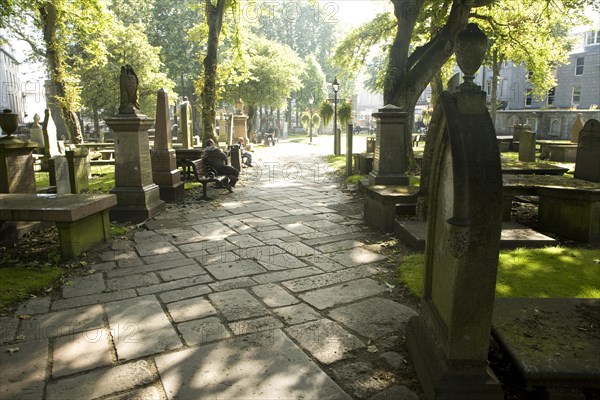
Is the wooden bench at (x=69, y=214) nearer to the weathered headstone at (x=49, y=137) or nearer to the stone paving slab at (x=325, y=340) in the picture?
the stone paving slab at (x=325, y=340)

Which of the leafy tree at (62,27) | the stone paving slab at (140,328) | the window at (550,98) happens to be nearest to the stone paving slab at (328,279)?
the stone paving slab at (140,328)

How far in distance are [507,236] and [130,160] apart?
6.23 m

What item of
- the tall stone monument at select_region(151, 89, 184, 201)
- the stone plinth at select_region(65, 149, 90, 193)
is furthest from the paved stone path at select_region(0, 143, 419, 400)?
the stone plinth at select_region(65, 149, 90, 193)

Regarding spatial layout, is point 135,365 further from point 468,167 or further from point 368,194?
point 368,194

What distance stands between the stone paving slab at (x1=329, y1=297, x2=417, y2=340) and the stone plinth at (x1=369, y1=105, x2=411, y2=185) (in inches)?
172

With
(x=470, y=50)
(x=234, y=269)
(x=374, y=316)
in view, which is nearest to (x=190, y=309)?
(x=234, y=269)

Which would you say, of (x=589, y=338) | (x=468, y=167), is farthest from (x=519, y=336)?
(x=468, y=167)

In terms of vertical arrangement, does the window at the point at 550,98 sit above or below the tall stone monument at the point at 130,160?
above

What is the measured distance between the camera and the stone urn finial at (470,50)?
266 centimetres

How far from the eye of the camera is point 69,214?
5.33 m

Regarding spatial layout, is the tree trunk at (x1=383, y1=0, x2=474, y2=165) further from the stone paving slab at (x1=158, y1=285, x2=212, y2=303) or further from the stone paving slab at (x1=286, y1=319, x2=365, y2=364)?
the stone paving slab at (x1=286, y1=319, x2=365, y2=364)

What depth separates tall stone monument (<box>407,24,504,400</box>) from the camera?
233 cm

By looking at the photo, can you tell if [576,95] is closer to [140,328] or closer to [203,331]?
[203,331]

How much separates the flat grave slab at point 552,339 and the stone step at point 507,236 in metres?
2.30
